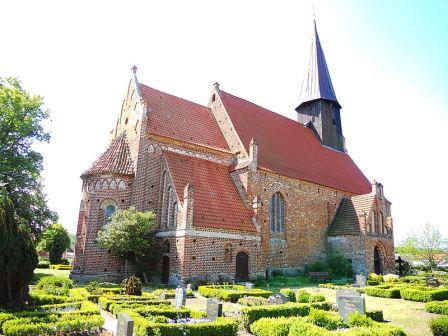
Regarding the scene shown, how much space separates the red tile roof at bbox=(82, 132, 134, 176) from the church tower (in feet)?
71.2

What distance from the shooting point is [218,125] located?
97.1 feet

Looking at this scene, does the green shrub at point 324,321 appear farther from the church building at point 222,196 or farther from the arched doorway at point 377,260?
the arched doorway at point 377,260

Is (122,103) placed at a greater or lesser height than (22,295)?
greater

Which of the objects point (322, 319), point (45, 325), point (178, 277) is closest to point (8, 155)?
point (178, 277)

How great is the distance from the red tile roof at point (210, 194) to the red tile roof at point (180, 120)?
1866mm

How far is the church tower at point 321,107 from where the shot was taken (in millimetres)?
38969

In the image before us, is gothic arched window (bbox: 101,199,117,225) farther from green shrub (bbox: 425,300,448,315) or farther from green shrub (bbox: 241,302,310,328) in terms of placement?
green shrub (bbox: 425,300,448,315)

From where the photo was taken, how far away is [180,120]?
26.8 meters

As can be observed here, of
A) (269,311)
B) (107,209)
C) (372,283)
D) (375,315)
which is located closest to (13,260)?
(269,311)

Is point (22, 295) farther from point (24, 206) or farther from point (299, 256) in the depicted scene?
point (299, 256)

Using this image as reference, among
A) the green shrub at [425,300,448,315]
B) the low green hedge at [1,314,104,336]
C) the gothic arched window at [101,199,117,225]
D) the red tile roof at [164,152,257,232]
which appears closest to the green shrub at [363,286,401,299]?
the green shrub at [425,300,448,315]

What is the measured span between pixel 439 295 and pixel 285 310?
9739 mm

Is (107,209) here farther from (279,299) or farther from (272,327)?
(272,327)

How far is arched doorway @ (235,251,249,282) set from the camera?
73.8 feet
